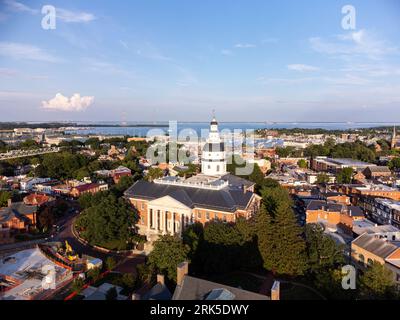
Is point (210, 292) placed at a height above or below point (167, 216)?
above

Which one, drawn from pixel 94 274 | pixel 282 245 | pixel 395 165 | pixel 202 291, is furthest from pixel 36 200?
pixel 395 165

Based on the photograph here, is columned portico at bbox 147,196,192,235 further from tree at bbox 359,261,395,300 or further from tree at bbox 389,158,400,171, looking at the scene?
tree at bbox 389,158,400,171

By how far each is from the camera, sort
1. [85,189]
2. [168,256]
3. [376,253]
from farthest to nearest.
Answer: [85,189] < [376,253] < [168,256]

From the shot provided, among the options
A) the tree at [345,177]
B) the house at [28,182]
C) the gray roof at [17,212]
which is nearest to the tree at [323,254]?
the gray roof at [17,212]

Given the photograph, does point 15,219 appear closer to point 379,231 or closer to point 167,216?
point 167,216

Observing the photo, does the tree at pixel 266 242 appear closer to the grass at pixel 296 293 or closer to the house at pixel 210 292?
the grass at pixel 296 293

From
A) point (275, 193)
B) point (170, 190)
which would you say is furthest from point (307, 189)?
point (170, 190)
